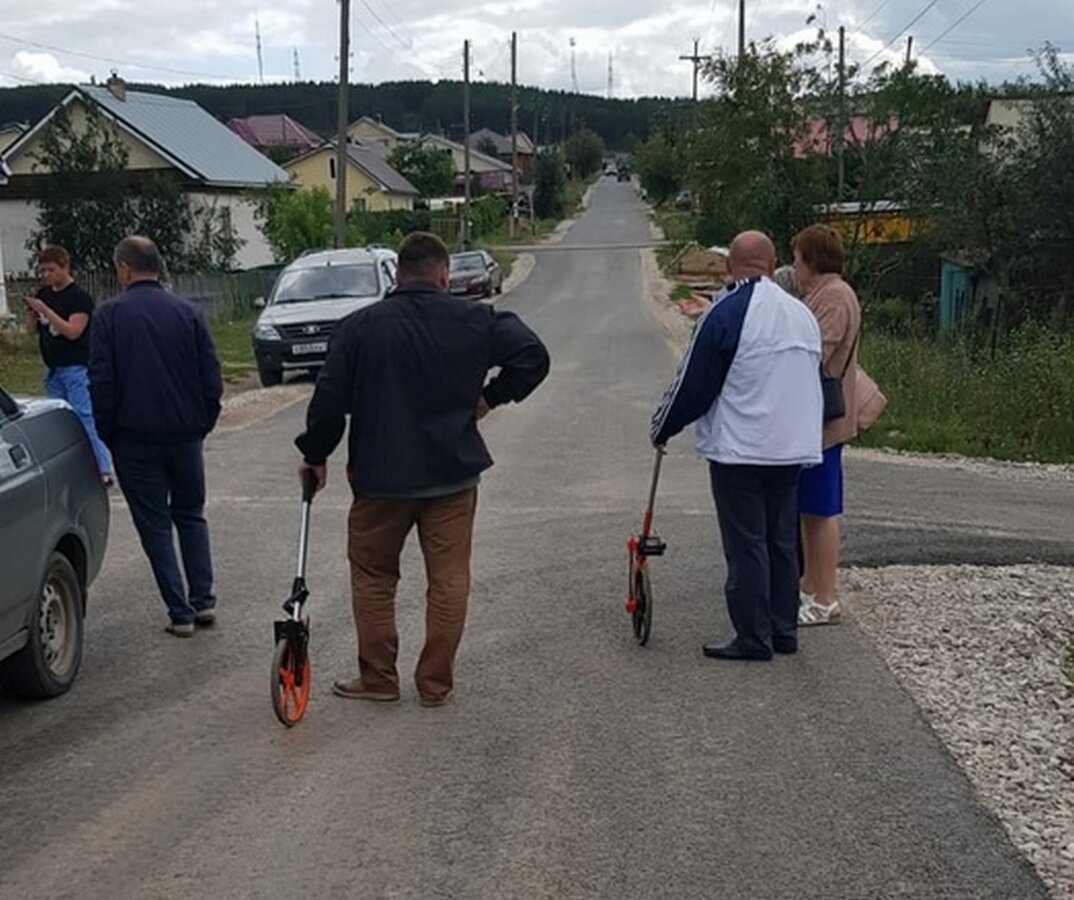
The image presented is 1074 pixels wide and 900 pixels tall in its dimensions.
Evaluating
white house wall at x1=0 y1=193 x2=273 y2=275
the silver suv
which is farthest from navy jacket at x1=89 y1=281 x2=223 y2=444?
white house wall at x1=0 y1=193 x2=273 y2=275

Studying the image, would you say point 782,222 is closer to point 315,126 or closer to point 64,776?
point 64,776

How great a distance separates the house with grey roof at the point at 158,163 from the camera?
43.7m

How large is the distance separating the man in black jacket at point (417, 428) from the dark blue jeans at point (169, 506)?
1314 mm

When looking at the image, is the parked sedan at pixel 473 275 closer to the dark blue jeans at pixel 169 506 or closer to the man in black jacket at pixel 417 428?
the dark blue jeans at pixel 169 506

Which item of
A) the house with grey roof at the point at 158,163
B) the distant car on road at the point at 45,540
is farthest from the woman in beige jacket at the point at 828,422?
the house with grey roof at the point at 158,163

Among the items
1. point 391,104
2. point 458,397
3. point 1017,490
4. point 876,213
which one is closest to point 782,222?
point 876,213

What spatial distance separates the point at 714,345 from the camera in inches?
257

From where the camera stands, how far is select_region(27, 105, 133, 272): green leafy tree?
39.7m

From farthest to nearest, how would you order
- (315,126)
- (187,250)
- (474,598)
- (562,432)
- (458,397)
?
(315,126), (187,250), (562,432), (474,598), (458,397)

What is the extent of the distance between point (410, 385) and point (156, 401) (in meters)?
1.69

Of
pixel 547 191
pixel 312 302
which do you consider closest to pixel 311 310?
pixel 312 302

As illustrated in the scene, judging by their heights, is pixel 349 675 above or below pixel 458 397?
below

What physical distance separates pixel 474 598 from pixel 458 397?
2328 millimetres

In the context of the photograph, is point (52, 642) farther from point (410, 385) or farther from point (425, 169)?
point (425, 169)
